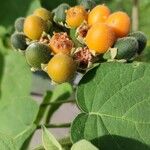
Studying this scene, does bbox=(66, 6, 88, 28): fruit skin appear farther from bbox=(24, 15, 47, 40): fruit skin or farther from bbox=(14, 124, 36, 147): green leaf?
bbox=(14, 124, 36, 147): green leaf

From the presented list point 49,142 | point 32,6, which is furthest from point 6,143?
point 32,6

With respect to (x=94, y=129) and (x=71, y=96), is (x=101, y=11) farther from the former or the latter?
(x=71, y=96)

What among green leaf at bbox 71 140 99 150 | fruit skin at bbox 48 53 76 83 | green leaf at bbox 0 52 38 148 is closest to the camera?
green leaf at bbox 71 140 99 150

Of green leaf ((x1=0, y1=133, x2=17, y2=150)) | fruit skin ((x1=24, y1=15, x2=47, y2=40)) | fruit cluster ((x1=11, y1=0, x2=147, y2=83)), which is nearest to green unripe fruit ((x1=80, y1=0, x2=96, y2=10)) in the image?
fruit cluster ((x1=11, y1=0, x2=147, y2=83))

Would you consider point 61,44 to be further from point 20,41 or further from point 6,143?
point 6,143

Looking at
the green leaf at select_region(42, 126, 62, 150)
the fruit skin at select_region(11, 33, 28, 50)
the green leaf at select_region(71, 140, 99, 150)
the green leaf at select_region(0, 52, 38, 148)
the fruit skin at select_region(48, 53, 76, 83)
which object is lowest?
the green leaf at select_region(0, 52, 38, 148)

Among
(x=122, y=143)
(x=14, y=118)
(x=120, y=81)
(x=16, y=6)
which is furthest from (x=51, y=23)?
(x=16, y=6)
